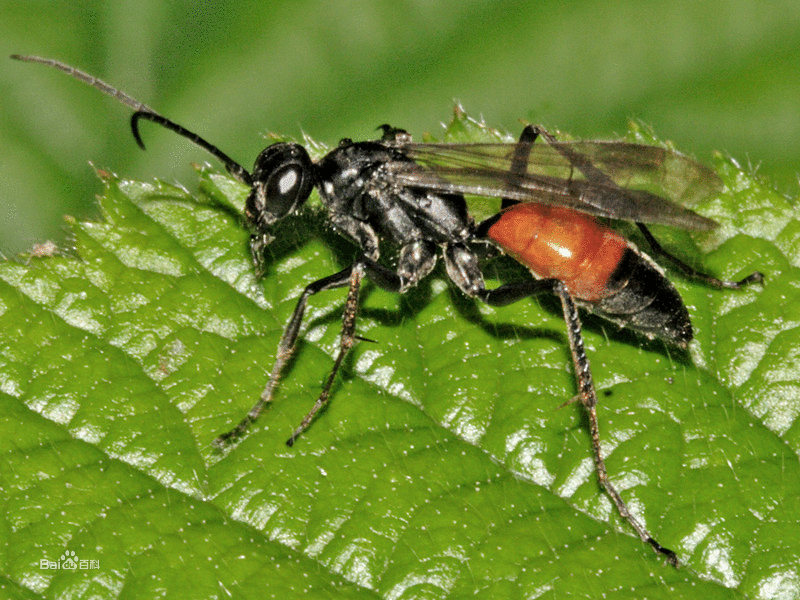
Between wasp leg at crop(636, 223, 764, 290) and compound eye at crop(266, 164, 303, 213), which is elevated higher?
wasp leg at crop(636, 223, 764, 290)

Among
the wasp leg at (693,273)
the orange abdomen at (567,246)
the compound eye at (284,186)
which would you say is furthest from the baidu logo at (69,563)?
the wasp leg at (693,273)

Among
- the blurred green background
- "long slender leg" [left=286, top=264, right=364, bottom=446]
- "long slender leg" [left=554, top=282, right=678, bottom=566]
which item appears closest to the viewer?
"long slender leg" [left=554, top=282, right=678, bottom=566]

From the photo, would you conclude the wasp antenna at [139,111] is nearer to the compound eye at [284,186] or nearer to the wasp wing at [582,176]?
the compound eye at [284,186]

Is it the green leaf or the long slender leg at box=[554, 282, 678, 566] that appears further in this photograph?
the long slender leg at box=[554, 282, 678, 566]

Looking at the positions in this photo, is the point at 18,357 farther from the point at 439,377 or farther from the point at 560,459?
the point at 560,459

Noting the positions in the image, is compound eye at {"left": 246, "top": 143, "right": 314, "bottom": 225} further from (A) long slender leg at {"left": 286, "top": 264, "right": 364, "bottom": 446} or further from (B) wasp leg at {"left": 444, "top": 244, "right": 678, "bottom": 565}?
(B) wasp leg at {"left": 444, "top": 244, "right": 678, "bottom": 565}

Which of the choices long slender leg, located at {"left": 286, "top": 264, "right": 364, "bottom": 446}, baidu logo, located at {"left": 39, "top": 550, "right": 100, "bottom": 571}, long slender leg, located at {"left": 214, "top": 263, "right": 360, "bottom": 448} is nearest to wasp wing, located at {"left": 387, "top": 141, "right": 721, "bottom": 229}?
long slender leg, located at {"left": 286, "top": 264, "right": 364, "bottom": 446}

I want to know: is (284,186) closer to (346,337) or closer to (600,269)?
(346,337)
